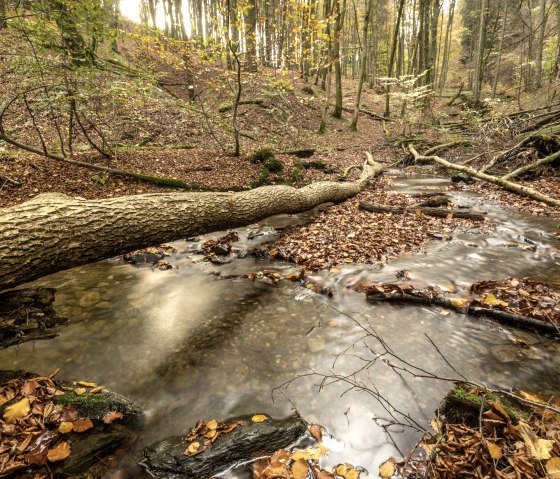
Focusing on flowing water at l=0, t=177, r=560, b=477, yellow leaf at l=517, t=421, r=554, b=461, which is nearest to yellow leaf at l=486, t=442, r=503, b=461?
yellow leaf at l=517, t=421, r=554, b=461

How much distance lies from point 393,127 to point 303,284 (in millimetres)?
20610

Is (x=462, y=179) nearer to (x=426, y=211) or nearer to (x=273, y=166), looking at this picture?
(x=426, y=211)

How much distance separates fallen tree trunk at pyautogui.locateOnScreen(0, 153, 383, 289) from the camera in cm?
309

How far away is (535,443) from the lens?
6.09 ft

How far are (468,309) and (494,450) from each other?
2332 millimetres

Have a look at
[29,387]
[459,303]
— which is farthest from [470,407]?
[29,387]

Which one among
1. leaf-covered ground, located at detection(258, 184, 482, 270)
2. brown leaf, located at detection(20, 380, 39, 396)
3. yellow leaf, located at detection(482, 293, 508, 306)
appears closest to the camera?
brown leaf, located at detection(20, 380, 39, 396)

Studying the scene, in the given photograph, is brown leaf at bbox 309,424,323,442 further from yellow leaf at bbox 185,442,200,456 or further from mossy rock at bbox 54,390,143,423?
mossy rock at bbox 54,390,143,423

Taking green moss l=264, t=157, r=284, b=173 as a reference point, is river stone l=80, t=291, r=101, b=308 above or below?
below

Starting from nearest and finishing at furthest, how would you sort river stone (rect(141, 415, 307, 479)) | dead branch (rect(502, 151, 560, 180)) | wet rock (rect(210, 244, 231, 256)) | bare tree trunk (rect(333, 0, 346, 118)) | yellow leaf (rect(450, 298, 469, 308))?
river stone (rect(141, 415, 307, 479)) → yellow leaf (rect(450, 298, 469, 308)) → wet rock (rect(210, 244, 231, 256)) → dead branch (rect(502, 151, 560, 180)) → bare tree trunk (rect(333, 0, 346, 118))

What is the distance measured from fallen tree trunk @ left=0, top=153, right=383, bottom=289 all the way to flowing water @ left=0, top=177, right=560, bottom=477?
1056 mm

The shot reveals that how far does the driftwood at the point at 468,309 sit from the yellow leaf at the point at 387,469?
2270 mm

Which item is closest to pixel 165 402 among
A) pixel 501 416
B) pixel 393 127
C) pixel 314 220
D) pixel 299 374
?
pixel 299 374

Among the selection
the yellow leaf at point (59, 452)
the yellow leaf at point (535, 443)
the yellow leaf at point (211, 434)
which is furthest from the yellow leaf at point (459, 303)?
the yellow leaf at point (59, 452)
